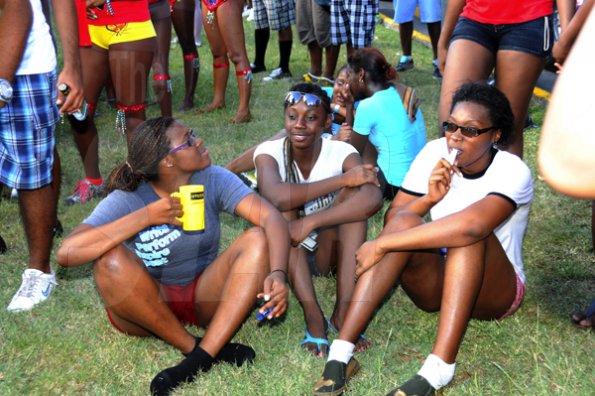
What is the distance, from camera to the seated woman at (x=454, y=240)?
8.68 ft

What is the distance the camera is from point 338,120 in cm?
502

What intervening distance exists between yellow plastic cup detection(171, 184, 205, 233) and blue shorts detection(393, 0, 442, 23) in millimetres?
5829

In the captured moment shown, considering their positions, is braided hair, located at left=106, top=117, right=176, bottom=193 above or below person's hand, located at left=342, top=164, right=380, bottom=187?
above

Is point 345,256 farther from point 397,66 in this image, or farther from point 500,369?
point 397,66

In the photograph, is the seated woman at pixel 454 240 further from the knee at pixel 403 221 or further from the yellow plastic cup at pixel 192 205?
the yellow plastic cup at pixel 192 205

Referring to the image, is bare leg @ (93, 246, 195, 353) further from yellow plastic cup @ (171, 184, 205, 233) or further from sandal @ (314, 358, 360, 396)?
sandal @ (314, 358, 360, 396)

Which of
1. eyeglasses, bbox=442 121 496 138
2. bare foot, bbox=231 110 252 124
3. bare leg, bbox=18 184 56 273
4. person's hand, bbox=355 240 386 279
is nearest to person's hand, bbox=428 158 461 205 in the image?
eyeglasses, bbox=442 121 496 138

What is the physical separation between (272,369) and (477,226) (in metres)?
0.92

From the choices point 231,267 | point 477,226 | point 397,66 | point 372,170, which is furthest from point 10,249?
point 397,66

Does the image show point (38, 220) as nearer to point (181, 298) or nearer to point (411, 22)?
point (181, 298)

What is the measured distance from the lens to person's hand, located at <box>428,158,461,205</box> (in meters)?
2.82

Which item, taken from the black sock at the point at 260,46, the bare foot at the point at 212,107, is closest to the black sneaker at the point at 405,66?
the black sock at the point at 260,46

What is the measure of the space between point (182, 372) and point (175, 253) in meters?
0.44

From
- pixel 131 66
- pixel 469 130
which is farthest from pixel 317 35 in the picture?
pixel 469 130
